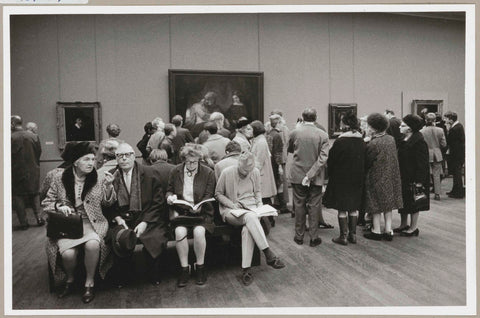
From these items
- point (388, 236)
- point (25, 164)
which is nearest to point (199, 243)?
point (388, 236)

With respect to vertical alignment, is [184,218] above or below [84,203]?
below

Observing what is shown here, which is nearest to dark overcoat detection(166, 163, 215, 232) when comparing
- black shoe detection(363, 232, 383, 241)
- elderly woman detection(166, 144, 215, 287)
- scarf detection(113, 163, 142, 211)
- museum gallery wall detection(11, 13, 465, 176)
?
elderly woman detection(166, 144, 215, 287)

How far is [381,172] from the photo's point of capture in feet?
17.4

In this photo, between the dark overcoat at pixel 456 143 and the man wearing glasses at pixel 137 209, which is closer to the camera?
the man wearing glasses at pixel 137 209

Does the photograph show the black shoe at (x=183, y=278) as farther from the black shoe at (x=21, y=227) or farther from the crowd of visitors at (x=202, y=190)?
the black shoe at (x=21, y=227)

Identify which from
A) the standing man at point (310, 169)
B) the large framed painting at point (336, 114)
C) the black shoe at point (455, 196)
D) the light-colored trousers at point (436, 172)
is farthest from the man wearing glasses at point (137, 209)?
the large framed painting at point (336, 114)

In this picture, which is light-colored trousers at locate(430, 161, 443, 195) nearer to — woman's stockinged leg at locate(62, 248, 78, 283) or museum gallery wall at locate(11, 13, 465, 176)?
museum gallery wall at locate(11, 13, 465, 176)

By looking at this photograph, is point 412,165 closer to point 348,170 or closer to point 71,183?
point 348,170

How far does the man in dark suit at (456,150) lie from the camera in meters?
7.96

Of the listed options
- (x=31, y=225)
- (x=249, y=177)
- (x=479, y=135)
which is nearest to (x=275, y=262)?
(x=249, y=177)

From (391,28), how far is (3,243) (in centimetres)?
1037

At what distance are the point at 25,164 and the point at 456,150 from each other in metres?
8.04

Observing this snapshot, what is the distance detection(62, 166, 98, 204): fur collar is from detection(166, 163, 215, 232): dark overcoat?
84 cm

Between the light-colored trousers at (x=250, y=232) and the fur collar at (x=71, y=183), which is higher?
the fur collar at (x=71, y=183)
